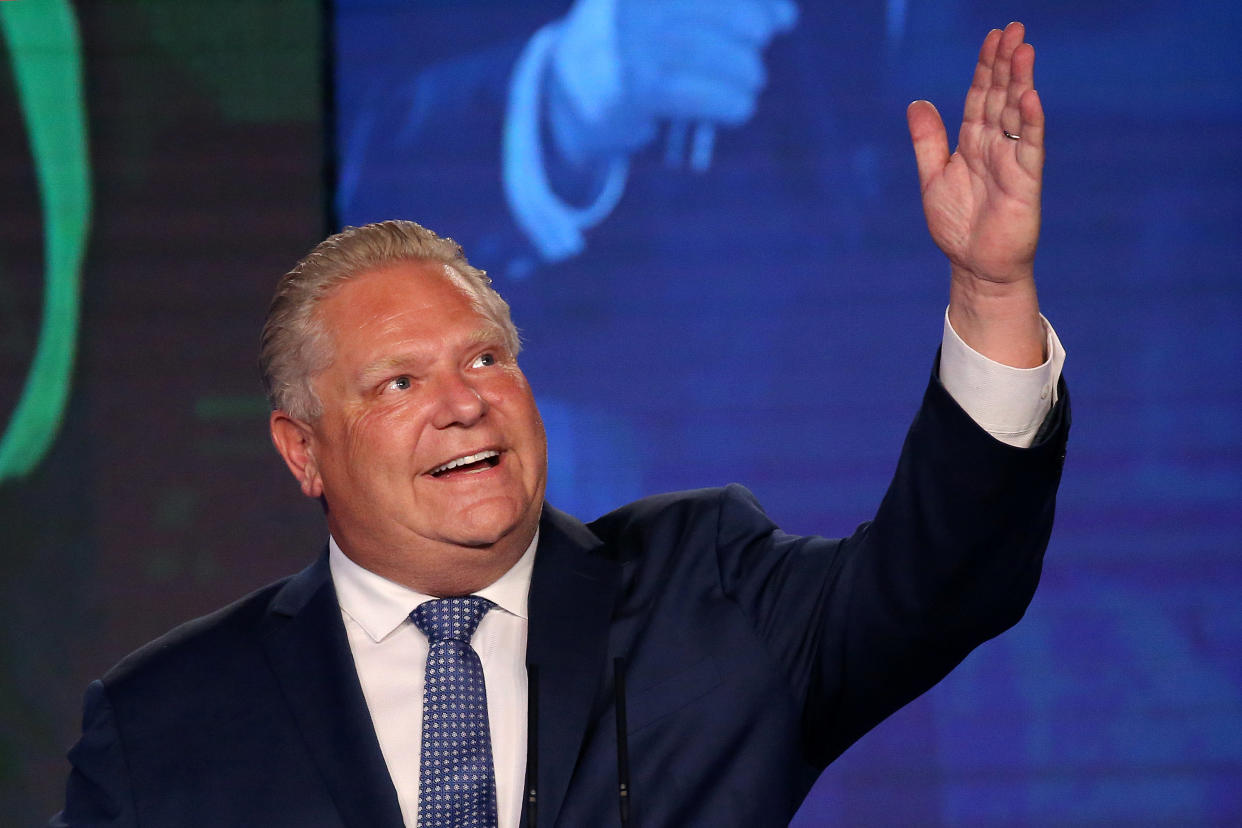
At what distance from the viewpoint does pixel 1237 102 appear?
3.13 metres

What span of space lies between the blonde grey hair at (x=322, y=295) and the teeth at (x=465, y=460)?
0.18 m

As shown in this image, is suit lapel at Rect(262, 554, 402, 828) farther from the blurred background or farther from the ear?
the blurred background

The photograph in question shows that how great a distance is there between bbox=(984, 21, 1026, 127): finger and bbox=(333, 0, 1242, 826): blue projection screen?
1.81m

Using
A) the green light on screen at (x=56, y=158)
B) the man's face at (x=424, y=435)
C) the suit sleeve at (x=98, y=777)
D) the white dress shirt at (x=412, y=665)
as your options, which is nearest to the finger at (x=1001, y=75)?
the man's face at (x=424, y=435)

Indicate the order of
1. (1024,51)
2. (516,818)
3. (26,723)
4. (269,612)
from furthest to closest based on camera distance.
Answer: (26,723) → (269,612) → (516,818) → (1024,51)

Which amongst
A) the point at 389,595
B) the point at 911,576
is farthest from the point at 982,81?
the point at 389,595

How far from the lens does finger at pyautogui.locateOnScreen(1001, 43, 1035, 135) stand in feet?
4.32

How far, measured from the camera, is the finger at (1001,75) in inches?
52.8

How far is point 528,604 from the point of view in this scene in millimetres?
1703

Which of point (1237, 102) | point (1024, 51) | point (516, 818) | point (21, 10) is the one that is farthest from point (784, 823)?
point (21, 10)

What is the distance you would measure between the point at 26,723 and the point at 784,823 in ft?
7.89

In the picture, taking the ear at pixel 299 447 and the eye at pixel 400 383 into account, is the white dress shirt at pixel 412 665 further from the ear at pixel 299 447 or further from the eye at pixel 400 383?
the eye at pixel 400 383

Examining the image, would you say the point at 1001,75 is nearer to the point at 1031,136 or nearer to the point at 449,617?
the point at 1031,136

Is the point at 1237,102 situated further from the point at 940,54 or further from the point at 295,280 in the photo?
the point at 295,280
